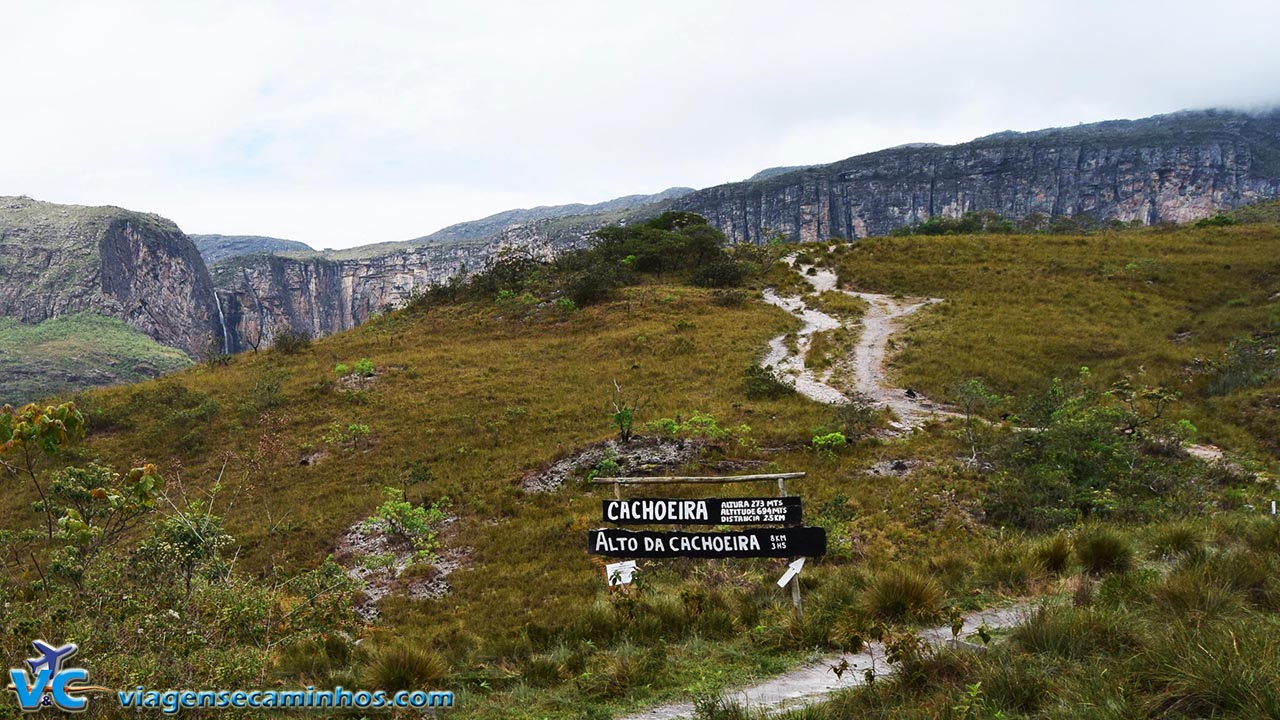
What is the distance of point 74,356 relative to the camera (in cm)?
8625

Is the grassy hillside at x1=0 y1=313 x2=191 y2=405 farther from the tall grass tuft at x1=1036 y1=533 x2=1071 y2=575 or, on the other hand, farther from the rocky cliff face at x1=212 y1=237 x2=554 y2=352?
the tall grass tuft at x1=1036 y1=533 x2=1071 y2=575

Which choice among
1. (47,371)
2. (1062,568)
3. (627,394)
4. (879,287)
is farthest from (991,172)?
(47,371)

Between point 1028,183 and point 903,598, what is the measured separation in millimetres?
176563

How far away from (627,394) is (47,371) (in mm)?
97220

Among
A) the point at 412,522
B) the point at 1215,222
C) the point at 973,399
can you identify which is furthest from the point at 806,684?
the point at 1215,222

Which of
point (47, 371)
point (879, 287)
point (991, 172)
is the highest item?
point (991, 172)

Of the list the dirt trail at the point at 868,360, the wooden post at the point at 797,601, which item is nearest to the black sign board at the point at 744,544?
the wooden post at the point at 797,601

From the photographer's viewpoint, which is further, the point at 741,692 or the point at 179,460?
the point at 179,460

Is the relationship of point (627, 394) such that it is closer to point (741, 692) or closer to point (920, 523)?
point (920, 523)

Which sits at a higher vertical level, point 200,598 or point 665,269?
point 665,269

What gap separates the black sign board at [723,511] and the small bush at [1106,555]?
11.4 ft

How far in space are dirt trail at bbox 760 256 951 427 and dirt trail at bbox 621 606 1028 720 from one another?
506 inches

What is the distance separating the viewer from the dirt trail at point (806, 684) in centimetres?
453

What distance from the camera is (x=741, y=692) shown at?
4.93 metres
